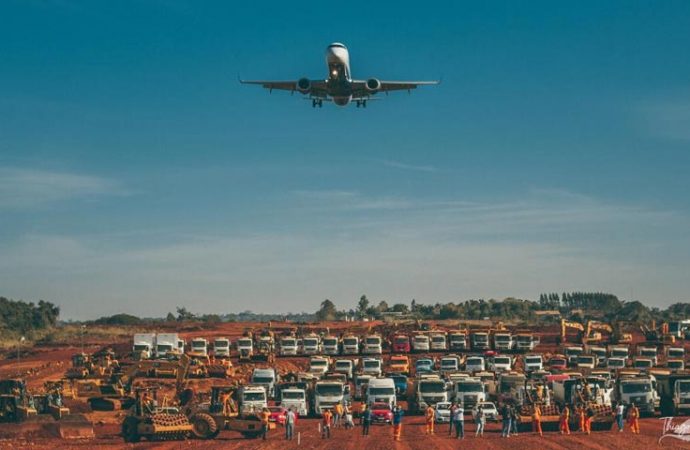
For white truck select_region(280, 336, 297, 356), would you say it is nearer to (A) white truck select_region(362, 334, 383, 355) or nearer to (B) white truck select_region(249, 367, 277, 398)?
(A) white truck select_region(362, 334, 383, 355)

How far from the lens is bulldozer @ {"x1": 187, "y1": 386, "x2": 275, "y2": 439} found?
1570 inches

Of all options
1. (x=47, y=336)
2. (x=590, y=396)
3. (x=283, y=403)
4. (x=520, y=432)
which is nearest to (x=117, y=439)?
(x=283, y=403)

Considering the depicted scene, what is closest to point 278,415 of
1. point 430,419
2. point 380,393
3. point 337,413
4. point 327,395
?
point 337,413

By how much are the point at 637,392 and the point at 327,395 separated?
→ 45.8ft

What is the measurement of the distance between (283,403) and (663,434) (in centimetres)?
1659

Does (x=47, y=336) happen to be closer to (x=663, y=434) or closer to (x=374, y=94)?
(x=374, y=94)

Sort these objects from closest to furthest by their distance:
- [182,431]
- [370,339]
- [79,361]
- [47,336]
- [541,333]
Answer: [182,431], [79,361], [370,339], [541,333], [47,336]

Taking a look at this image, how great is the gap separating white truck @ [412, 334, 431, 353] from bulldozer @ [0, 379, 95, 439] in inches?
1412

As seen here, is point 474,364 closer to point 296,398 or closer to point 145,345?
point 296,398

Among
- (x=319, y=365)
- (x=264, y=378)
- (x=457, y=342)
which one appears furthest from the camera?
(x=457, y=342)

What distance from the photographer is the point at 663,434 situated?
136 feet

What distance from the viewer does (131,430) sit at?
39.2 meters

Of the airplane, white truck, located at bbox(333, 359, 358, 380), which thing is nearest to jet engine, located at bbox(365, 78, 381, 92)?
the airplane

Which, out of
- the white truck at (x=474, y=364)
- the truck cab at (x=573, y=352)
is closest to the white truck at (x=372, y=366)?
the white truck at (x=474, y=364)
